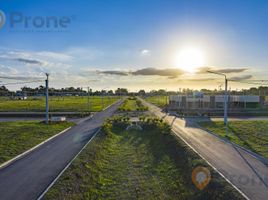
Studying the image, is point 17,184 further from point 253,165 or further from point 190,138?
point 190,138

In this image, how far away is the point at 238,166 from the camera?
12.8m

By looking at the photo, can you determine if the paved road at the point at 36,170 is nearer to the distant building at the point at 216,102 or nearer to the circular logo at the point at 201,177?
the circular logo at the point at 201,177

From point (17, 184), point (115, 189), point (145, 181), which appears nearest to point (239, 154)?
point (145, 181)

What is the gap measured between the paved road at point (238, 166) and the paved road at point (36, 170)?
31.0 ft

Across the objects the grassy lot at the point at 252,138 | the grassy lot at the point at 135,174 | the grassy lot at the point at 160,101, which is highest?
the grassy lot at the point at 160,101

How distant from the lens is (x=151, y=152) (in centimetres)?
1683

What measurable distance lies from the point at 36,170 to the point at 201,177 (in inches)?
367

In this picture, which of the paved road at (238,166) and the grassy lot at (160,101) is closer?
the paved road at (238,166)

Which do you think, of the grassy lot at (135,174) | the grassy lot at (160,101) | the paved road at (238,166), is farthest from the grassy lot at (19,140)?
the grassy lot at (160,101)

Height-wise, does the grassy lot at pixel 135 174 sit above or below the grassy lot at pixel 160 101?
below

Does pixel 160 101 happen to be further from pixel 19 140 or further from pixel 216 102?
pixel 19 140

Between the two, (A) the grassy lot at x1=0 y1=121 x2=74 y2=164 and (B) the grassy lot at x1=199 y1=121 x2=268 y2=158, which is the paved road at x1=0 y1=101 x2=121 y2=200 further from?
(B) the grassy lot at x1=199 y1=121 x2=268 y2=158

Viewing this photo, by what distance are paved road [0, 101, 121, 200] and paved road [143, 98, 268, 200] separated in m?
9.44

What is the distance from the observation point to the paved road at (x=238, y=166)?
32.7 ft
